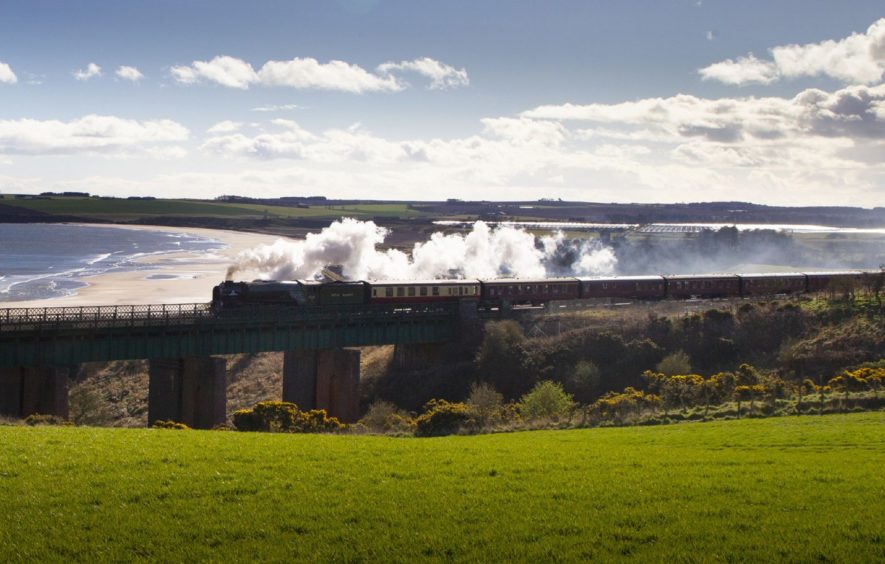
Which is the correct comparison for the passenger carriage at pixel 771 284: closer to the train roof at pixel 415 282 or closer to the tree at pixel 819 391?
the train roof at pixel 415 282

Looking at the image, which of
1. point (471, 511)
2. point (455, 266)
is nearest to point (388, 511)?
point (471, 511)

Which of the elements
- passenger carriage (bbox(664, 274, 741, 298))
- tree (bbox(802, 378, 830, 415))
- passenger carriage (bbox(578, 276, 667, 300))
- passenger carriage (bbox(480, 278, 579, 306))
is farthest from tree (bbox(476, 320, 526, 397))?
Result: passenger carriage (bbox(664, 274, 741, 298))

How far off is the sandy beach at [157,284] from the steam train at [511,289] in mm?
37982

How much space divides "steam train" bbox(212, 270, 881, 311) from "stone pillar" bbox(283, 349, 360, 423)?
11.9 ft

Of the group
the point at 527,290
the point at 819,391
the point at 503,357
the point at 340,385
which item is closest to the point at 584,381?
the point at 503,357

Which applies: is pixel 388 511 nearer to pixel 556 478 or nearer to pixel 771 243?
pixel 556 478

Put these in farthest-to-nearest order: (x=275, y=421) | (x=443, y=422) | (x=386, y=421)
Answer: (x=386, y=421) → (x=275, y=421) → (x=443, y=422)

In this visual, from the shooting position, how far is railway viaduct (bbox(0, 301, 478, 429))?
40500mm

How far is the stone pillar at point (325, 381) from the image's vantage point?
5131 centimetres

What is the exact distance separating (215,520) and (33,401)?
28979mm

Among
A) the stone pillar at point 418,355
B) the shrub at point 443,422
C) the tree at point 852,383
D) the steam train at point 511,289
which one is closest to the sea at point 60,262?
the steam train at point 511,289

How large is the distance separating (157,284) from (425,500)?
325ft

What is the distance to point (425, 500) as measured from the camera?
16516 millimetres

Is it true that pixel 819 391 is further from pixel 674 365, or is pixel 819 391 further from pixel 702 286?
pixel 702 286
